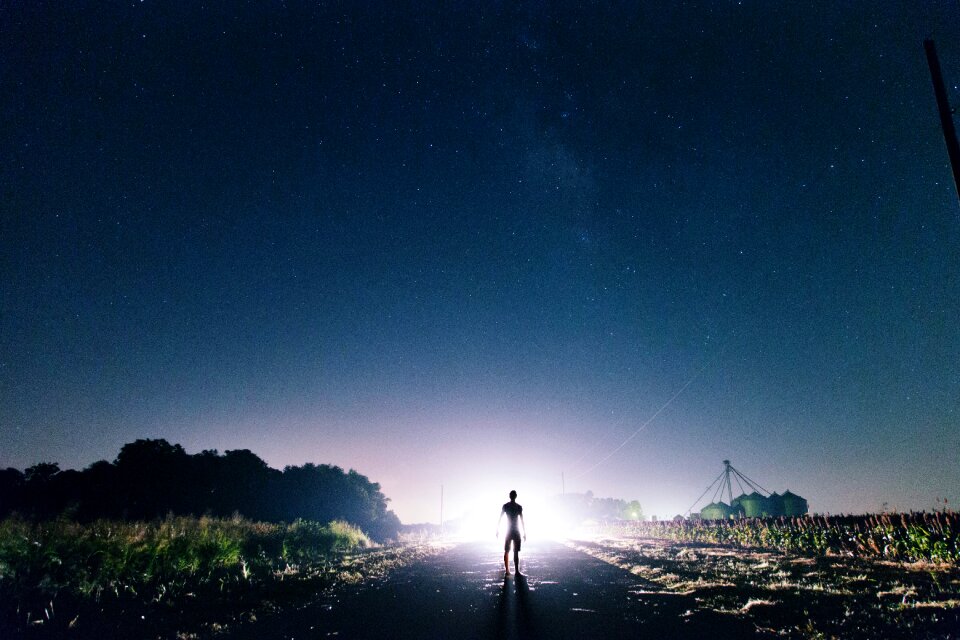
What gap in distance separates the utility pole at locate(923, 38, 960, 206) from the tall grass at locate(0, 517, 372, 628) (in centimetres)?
1641

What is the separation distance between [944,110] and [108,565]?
1791 centimetres

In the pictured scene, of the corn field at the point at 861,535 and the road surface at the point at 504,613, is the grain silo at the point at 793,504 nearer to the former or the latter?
the corn field at the point at 861,535

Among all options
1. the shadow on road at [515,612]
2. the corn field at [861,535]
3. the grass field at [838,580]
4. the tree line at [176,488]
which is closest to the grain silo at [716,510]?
the corn field at [861,535]

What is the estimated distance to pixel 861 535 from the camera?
683 inches

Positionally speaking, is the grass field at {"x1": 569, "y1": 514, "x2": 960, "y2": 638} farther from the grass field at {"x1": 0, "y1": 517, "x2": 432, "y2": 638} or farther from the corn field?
the grass field at {"x1": 0, "y1": 517, "x2": 432, "y2": 638}

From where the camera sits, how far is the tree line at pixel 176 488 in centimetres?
3484

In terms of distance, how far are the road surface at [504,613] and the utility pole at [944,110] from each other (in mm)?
8662

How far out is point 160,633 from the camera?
654cm

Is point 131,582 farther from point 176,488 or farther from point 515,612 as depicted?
point 176,488

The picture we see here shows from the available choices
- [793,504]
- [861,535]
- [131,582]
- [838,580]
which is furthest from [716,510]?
[131,582]

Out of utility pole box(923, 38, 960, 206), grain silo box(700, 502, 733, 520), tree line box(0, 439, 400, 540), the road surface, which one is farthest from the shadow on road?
grain silo box(700, 502, 733, 520)

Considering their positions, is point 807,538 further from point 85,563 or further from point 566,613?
point 85,563

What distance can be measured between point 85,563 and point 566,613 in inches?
344

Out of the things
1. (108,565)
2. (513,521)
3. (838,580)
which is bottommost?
(838,580)
